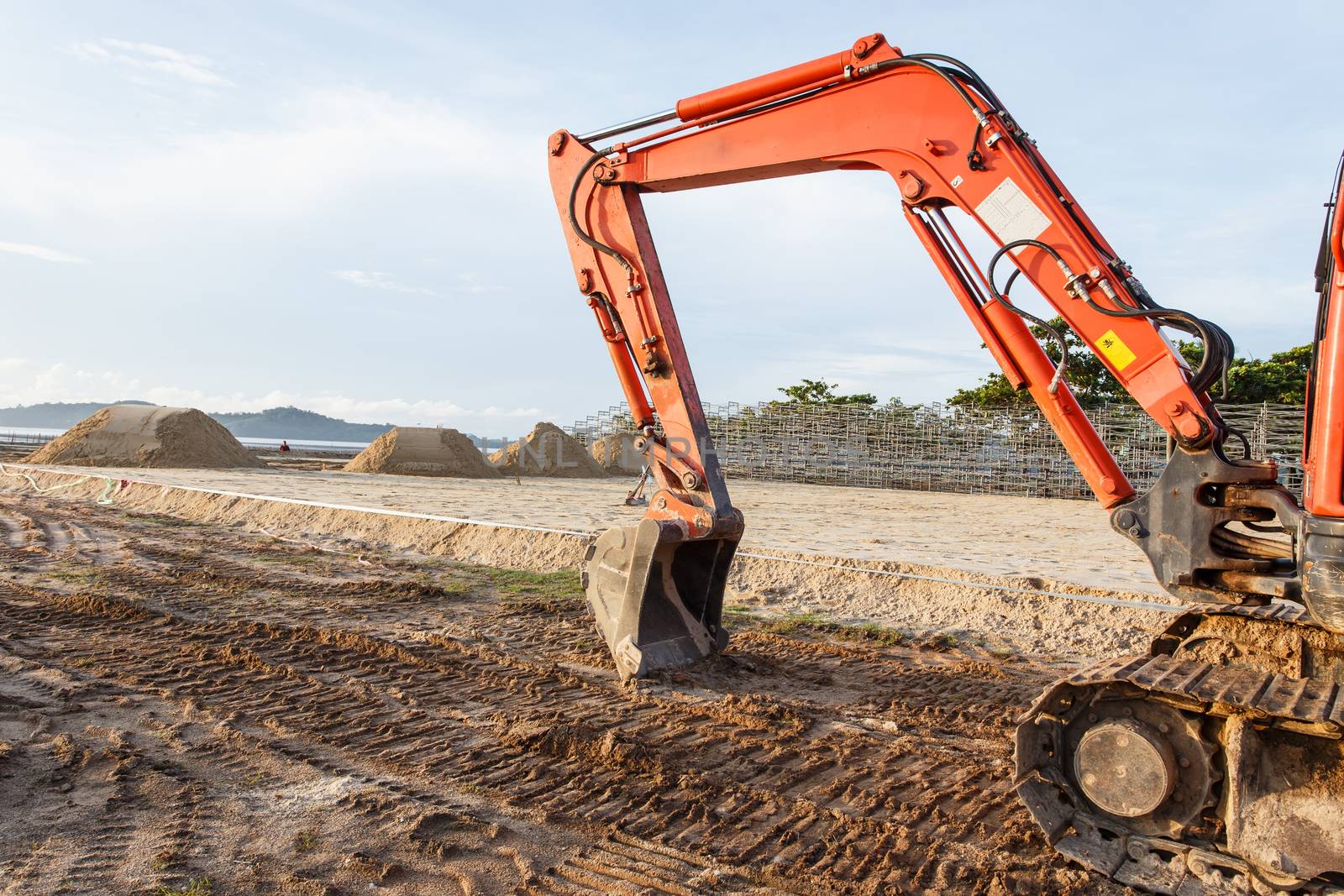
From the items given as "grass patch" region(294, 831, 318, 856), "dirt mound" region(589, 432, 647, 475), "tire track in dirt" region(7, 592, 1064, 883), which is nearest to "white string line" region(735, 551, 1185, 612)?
"tire track in dirt" region(7, 592, 1064, 883)

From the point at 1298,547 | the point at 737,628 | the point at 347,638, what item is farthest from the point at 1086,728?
the point at 347,638

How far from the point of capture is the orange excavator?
120 inches

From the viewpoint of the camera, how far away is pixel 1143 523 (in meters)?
3.61

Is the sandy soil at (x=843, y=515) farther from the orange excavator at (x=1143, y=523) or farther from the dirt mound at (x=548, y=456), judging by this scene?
the orange excavator at (x=1143, y=523)

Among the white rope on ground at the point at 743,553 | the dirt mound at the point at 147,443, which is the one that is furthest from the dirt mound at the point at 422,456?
the white rope on ground at the point at 743,553

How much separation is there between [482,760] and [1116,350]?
10.6ft

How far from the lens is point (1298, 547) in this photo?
3111 millimetres

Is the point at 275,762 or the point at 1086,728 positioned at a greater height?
the point at 1086,728

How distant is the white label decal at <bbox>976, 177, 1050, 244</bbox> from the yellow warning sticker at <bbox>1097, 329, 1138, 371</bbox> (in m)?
0.54

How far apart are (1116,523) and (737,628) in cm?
386

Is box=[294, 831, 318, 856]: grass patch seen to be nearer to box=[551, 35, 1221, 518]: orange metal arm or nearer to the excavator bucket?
the excavator bucket

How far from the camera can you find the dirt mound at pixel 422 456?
2547 cm

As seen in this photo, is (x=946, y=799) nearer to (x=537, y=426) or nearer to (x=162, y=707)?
(x=162, y=707)

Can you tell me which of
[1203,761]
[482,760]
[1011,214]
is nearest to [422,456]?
[482,760]
